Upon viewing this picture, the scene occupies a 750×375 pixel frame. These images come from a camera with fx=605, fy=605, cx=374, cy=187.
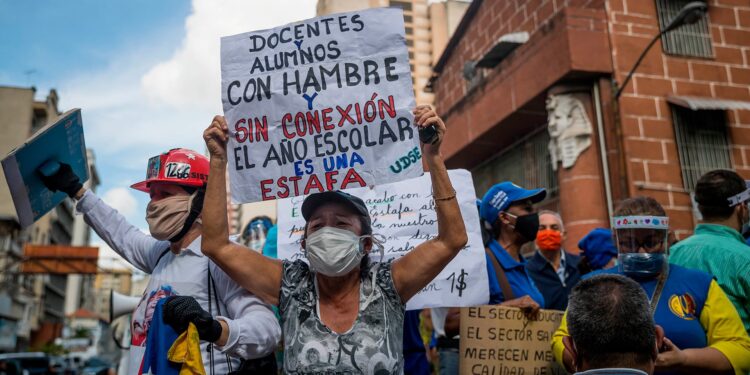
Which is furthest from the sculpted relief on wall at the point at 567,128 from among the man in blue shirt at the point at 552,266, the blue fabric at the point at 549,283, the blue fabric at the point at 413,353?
the blue fabric at the point at 413,353

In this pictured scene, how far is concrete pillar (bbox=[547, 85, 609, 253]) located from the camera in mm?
9992

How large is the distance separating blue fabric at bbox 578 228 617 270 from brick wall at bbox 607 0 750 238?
496 cm

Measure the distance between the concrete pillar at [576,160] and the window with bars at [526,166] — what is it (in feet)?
3.11

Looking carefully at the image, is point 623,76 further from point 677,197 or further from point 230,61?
point 230,61

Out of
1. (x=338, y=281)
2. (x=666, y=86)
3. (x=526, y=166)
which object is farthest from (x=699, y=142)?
(x=338, y=281)

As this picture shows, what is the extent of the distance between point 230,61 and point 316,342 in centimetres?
150

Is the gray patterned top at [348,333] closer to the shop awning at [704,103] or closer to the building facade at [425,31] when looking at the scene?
the shop awning at [704,103]

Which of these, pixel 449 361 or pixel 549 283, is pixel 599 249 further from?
pixel 449 361

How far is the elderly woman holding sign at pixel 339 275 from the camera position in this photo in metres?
2.54

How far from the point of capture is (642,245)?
2959 mm

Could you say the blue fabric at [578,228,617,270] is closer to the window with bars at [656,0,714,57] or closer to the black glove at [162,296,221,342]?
the black glove at [162,296,221,342]

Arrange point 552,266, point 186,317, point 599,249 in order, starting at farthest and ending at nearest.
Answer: point 599,249 < point 552,266 < point 186,317

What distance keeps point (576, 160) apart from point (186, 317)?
9.14 m

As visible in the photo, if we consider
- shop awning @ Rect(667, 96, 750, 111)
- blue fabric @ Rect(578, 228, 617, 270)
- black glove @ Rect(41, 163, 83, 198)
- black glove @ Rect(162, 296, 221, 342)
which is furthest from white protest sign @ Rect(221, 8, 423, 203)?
shop awning @ Rect(667, 96, 750, 111)
